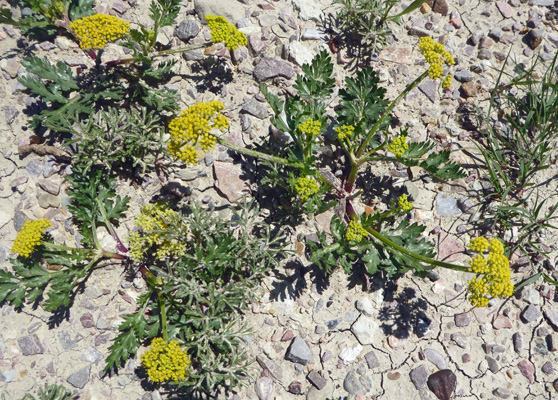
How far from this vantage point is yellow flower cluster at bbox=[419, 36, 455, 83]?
14.1 ft

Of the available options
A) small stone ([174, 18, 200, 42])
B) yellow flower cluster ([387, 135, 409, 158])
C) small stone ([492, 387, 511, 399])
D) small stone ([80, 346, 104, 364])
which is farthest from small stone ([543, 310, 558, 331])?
small stone ([174, 18, 200, 42])

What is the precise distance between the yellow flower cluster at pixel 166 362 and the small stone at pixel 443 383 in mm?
2613

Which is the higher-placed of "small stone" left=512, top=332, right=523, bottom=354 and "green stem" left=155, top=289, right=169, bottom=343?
"small stone" left=512, top=332, right=523, bottom=354

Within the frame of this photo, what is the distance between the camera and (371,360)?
15.7 ft

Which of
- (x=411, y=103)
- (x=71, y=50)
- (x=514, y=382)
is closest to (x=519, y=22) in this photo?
(x=411, y=103)

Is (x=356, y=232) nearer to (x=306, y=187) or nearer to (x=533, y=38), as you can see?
(x=306, y=187)

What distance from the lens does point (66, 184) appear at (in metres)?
5.11

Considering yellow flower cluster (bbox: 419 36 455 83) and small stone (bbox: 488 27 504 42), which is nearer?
yellow flower cluster (bbox: 419 36 455 83)

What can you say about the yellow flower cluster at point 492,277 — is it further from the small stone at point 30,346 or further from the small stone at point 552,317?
the small stone at point 30,346

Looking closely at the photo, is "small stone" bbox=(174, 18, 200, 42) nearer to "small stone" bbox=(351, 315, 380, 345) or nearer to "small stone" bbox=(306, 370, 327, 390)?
"small stone" bbox=(351, 315, 380, 345)

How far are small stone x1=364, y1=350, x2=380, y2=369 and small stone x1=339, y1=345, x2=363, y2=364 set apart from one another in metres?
0.09

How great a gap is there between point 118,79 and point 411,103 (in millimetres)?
3671

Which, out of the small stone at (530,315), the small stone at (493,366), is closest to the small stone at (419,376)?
the small stone at (493,366)

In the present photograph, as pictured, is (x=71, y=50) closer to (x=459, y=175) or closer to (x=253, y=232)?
(x=253, y=232)
